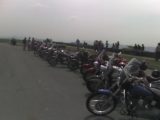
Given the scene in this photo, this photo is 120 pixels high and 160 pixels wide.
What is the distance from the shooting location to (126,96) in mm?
10570

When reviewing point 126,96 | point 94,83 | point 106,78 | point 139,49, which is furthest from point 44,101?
point 139,49

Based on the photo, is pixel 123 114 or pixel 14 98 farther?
pixel 14 98

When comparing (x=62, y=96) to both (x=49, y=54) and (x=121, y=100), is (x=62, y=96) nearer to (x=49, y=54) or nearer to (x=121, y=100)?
(x=121, y=100)

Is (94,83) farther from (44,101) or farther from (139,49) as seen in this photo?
(139,49)

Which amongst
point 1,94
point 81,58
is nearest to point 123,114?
point 1,94

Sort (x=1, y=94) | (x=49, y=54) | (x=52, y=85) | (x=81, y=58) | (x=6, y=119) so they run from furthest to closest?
(x=49, y=54)
(x=81, y=58)
(x=52, y=85)
(x=1, y=94)
(x=6, y=119)

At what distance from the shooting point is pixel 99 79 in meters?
14.7

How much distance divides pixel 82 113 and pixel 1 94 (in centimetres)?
379

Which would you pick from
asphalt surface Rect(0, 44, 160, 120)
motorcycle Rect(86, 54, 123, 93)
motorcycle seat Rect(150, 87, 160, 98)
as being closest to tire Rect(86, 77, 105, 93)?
motorcycle Rect(86, 54, 123, 93)

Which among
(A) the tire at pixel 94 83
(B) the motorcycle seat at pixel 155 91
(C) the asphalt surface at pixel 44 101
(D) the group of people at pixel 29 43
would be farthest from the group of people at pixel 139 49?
(B) the motorcycle seat at pixel 155 91

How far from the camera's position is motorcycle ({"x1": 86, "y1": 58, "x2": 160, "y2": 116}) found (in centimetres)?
1039

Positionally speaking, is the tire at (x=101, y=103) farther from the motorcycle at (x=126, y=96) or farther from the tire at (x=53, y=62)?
the tire at (x=53, y=62)

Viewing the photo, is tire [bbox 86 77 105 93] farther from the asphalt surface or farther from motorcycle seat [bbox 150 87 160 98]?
motorcycle seat [bbox 150 87 160 98]

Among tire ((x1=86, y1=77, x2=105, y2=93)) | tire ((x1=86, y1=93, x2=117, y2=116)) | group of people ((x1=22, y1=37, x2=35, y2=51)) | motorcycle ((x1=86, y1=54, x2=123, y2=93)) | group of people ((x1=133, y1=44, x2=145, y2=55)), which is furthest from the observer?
group of people ((x1=22, y1=37, x2=35, y2=51))
